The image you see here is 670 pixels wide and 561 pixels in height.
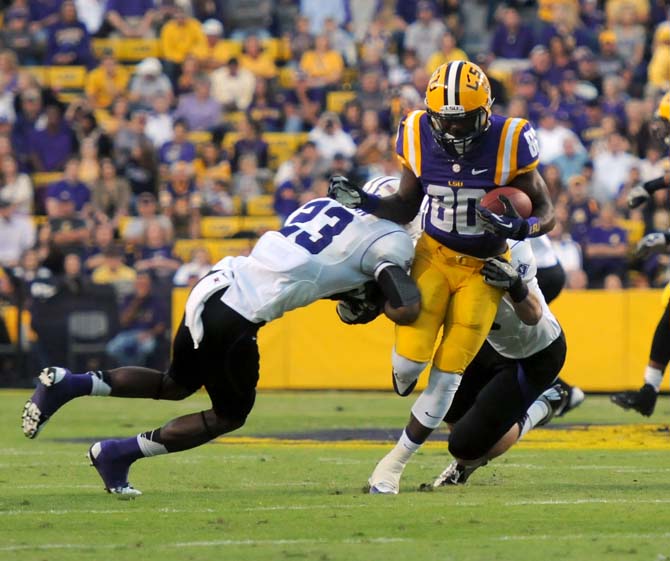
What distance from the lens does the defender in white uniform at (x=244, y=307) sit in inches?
236

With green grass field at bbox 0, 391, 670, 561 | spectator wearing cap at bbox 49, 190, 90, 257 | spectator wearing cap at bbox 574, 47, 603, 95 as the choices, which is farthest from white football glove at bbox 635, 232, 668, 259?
spectator wearing cap at bbox 574, 47, 603, 95

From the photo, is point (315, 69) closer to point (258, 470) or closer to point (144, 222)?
point (144, 222)

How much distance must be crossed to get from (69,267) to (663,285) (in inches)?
205

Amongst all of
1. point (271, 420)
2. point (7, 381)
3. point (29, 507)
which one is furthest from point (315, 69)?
point (29, 507)

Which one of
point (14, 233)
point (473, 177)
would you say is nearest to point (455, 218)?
point (473, 177)

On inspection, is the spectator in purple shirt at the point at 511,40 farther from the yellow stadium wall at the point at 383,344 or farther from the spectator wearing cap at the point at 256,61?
the yellow stadium wall at the point at 383,344

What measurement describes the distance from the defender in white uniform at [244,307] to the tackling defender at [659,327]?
3.17m

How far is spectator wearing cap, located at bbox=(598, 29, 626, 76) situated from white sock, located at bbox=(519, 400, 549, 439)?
974cm

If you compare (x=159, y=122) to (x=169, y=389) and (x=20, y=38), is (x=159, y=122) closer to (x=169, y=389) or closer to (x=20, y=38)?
(x=20, y=38)

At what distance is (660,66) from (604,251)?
10.9ft

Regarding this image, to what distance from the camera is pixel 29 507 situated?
5.92m

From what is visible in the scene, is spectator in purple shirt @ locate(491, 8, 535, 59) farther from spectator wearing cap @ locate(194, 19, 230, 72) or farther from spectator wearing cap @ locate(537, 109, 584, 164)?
spectator wearing cap @ locate(194, 19, 230, 72)

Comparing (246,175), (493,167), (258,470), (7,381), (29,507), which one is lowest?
(7,381)

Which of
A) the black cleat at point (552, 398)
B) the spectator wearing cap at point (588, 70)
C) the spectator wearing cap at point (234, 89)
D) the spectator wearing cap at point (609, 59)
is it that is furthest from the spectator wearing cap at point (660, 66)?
the black cleat at point (552, 398)
